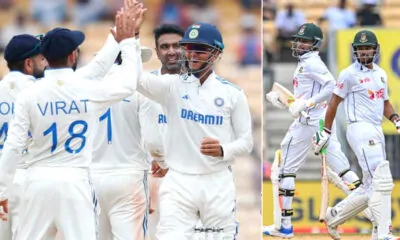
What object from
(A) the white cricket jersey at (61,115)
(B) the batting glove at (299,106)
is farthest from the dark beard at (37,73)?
(B) the batting glove at (299,106)

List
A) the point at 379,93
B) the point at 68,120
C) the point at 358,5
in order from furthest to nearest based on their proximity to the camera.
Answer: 1. the point at 358,5
2. the point at 379,93
3. the point at 68,120

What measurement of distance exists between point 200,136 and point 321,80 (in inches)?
127

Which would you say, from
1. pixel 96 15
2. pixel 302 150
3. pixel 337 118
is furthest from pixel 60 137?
pixel 96 15

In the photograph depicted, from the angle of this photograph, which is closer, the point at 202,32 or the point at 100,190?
the point at 202,32

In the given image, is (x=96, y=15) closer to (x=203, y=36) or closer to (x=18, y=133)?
(x=203, y=36)

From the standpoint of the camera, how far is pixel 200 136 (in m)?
7.45

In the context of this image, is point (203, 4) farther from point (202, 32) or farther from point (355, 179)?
point (202, 32)

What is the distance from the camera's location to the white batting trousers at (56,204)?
6.95m

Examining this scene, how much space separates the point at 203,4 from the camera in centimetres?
2219

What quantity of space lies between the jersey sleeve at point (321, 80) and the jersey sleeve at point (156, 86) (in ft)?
10.3

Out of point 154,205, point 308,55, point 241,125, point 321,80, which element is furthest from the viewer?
point 308,55

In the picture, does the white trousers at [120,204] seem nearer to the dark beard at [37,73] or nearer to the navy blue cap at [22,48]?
the dark beard at [37,73]

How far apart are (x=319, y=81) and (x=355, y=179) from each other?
110cm

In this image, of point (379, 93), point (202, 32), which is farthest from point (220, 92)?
point (379, 93)
